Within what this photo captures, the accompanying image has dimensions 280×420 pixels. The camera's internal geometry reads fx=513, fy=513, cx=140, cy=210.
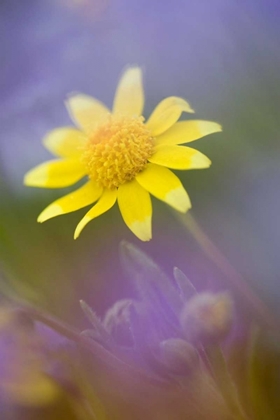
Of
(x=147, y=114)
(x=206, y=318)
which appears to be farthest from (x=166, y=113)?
(x=206, y=318)

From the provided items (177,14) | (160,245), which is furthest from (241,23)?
(160,245)

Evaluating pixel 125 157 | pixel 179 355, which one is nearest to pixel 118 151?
pixel 125 157

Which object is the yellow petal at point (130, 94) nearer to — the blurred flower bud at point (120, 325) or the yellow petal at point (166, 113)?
the yellow petal at point (166, 113)

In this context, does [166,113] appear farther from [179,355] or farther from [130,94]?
[179,355]

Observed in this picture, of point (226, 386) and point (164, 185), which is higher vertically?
point (164, 185)

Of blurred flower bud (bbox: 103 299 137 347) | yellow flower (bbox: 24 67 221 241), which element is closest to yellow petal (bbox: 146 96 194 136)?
yellow flower (bbox: 24 67 221 241)
